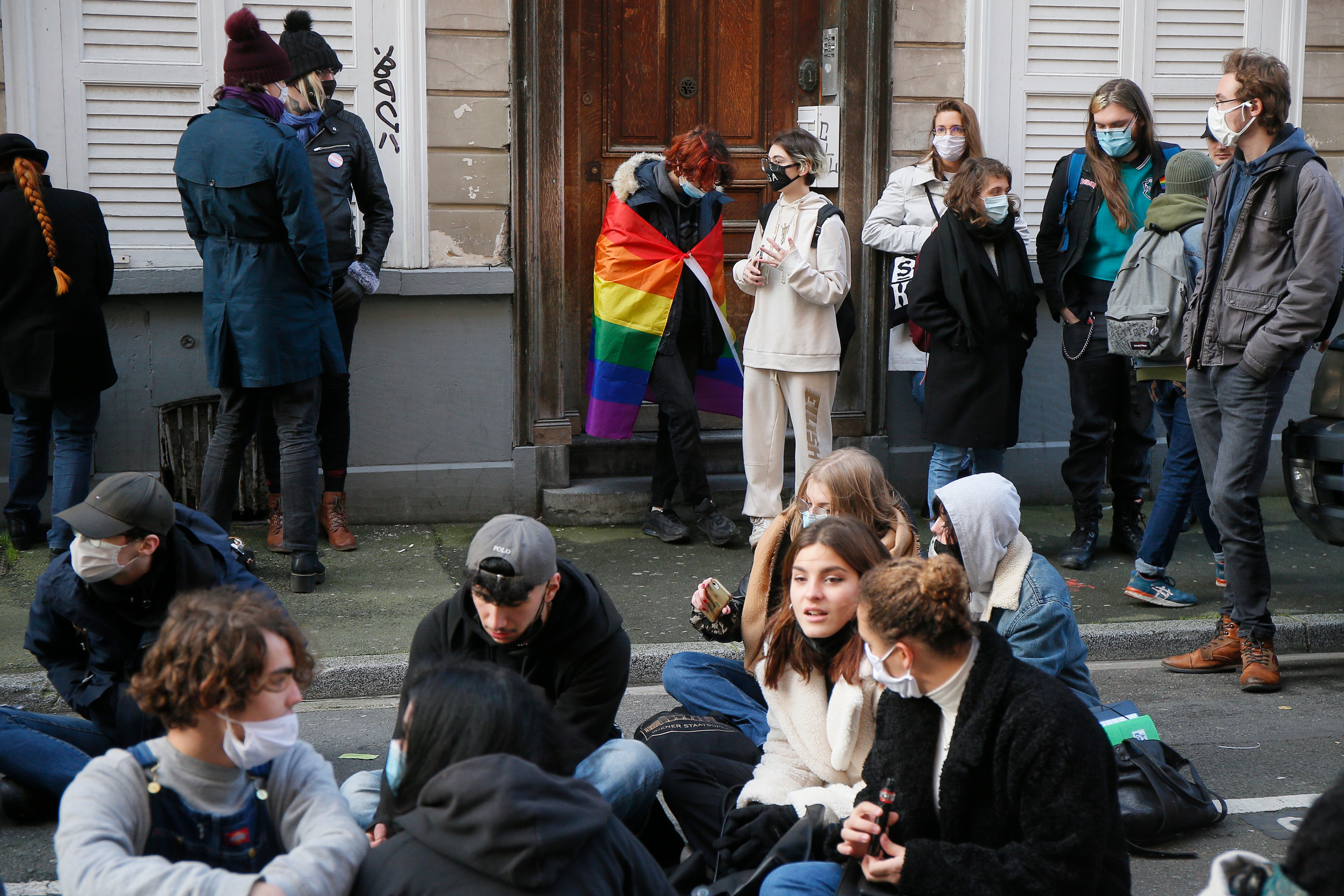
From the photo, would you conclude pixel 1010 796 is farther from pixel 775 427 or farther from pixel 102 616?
pixel 775 427

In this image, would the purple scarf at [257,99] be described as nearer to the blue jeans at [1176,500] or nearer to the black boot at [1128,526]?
the blue jeans at [1176,500]

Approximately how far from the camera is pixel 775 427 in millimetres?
6969

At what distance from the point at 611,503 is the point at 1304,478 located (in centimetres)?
346

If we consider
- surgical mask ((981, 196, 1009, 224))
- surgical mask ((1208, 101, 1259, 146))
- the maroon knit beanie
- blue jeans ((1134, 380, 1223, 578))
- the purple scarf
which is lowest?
blue jeans ((1134, 380, 1223, 578))

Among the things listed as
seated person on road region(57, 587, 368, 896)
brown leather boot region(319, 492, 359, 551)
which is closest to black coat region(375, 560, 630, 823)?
seated person on road region(57, 587, 368, 896)

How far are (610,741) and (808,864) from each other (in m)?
0.84

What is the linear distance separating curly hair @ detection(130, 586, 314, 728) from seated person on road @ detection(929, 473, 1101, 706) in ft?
6.27

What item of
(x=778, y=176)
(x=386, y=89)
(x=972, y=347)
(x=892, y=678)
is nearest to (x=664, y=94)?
(x=778, y=176)

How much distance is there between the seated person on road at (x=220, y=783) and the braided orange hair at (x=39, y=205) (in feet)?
14.0

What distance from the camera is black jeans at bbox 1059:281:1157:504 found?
6664 millimetres

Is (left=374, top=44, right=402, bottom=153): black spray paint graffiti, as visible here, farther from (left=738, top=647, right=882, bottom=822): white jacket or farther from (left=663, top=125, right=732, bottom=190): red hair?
(left=738, top=647, right=882, bottom=822): white jacket

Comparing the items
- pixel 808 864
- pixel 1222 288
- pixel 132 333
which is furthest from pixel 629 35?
pixel 808 864

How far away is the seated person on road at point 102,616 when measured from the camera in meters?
3.81

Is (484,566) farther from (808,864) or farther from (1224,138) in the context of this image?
(1224,138)
